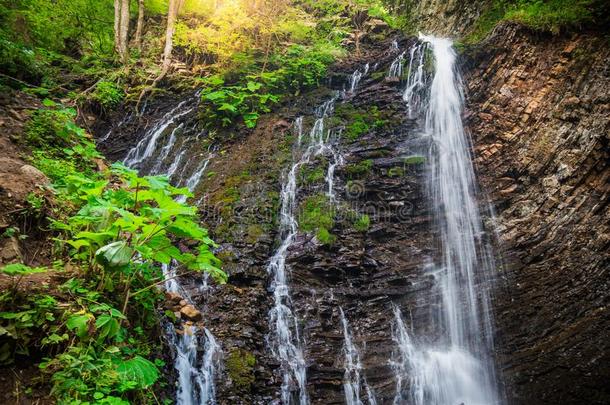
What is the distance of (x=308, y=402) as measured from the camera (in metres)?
5.97

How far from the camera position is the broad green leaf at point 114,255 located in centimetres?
316

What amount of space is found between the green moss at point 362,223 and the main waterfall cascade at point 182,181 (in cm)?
→ 352

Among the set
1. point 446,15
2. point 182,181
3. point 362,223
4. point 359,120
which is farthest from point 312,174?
point 446,15

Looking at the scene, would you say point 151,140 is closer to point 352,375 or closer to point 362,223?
point 362,223

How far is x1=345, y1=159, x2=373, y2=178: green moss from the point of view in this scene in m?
9.24

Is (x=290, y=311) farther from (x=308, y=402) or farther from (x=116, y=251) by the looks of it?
(x=116, y=251)

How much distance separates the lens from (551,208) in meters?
7.38

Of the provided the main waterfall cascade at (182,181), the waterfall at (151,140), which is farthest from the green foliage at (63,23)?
the waterfall at (151,140)

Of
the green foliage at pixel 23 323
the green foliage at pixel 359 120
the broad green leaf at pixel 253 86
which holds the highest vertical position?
the broad green leaf at pixel 253 86

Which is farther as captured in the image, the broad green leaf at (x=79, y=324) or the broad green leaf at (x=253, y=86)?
the broad green leaf at (x=253, y=86)

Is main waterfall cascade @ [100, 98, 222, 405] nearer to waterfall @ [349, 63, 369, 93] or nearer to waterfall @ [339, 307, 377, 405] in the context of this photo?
waterfall @ [339, 307, 377, 405]

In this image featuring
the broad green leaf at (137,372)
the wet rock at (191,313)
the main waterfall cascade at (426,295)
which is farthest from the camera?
the main waterfall cascade at (426,295)

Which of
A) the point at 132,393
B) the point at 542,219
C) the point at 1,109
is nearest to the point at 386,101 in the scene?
the point at 542,219

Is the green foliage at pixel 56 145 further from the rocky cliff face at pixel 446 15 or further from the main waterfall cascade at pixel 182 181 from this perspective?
the rocky cliff face at pixel 446 15
